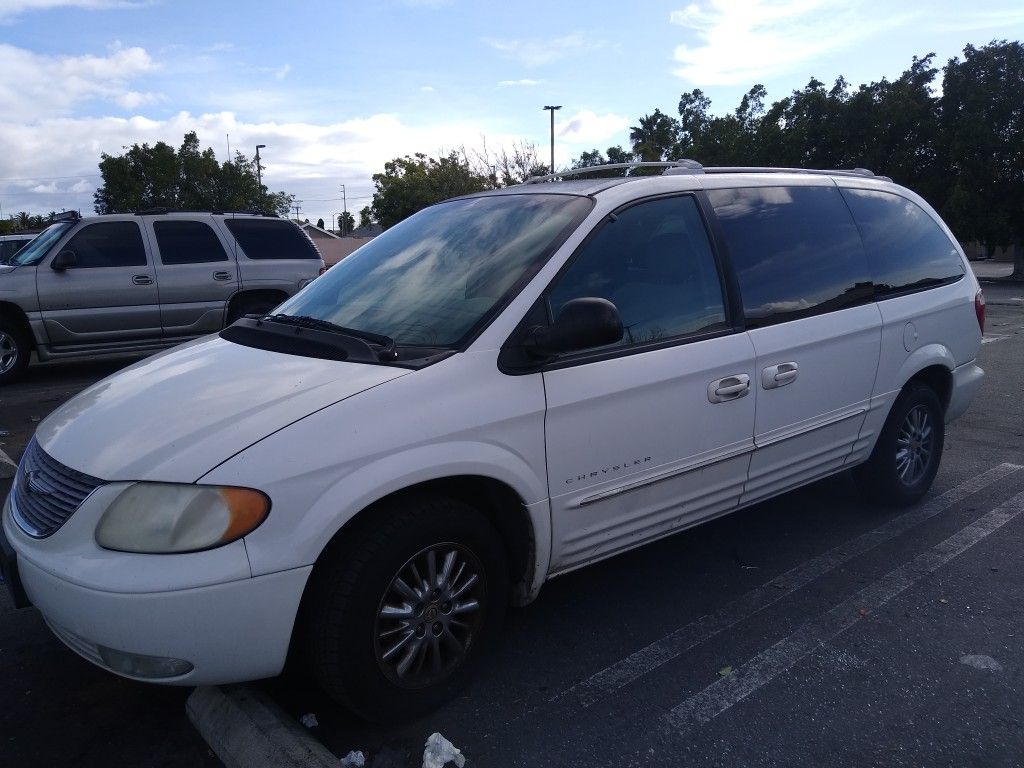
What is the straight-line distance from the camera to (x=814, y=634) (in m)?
3.44

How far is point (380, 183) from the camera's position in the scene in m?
49.2

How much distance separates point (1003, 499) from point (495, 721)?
12.2ft

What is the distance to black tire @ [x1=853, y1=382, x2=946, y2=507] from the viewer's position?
4609 millimetres

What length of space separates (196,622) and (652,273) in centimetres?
220

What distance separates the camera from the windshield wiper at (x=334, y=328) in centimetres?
296

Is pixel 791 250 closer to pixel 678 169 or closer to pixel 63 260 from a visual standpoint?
pixel 678 169

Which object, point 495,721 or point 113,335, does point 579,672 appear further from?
point 113,335

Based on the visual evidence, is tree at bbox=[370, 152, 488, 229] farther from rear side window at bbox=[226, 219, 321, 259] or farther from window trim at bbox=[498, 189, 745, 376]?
window trim at bbox=[498, 189, 745, 376]

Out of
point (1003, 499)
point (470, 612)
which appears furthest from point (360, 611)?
point (1003, 499)

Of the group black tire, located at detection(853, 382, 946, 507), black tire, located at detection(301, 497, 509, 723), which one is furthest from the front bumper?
black tire, located at detection(853, 382, 946, 507)

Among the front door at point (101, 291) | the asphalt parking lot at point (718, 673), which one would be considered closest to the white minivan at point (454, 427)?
the asphalt parking lot at point (718, 673)

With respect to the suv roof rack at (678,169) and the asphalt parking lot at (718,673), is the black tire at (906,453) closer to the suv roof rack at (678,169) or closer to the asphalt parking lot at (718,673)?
the asphalt parking lot at (718,673)

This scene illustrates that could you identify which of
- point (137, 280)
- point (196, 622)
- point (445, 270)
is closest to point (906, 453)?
point (445, 270)

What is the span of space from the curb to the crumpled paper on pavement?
308 millimetres
